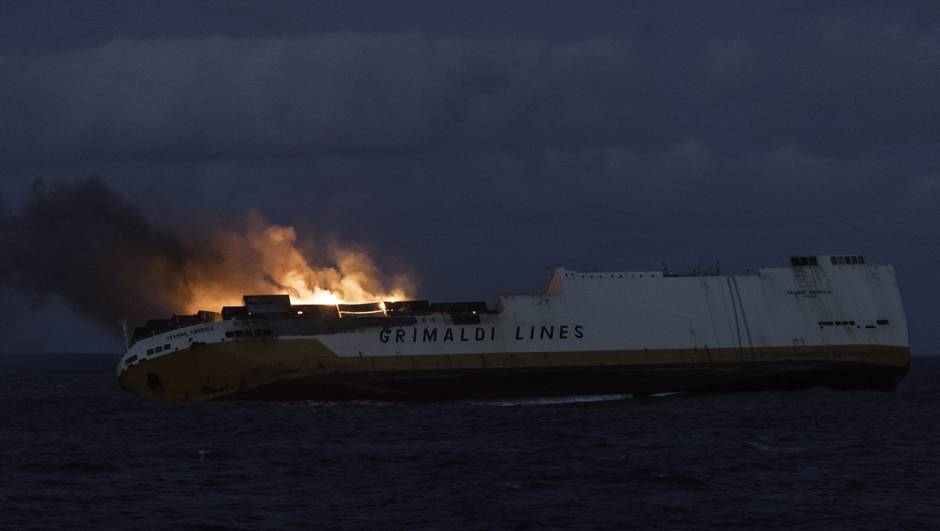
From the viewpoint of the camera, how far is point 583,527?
42.2 m

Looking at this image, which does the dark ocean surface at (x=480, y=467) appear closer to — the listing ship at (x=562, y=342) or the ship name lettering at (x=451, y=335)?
the listing ship at (x=562, y=342)

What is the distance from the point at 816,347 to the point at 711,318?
22.2 ft

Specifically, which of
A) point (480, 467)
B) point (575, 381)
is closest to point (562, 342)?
point (575, 381)

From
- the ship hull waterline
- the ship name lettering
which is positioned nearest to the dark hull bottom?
the ship hull waterline

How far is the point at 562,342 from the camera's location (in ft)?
279

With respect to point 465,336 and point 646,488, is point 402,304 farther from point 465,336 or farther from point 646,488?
point 646,488

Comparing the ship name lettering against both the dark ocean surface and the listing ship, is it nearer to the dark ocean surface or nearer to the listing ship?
the listing ship

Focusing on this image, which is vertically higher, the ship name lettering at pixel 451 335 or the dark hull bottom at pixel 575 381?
the ship name lettering at pixel 451 335

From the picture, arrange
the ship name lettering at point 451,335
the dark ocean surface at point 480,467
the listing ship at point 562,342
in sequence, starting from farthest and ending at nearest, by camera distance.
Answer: the ship name lettering at point 451,335
the listing ship at point 562,342
the dark ocean surface at point 480,467

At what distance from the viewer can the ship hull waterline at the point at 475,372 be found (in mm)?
82375

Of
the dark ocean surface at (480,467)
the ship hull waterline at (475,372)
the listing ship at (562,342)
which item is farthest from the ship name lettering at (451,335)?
the dark ocean surface at (480,467)

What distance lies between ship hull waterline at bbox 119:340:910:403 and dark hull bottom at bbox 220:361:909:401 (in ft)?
0.19

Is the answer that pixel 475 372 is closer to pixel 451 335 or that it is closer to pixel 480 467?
pixel 451 335

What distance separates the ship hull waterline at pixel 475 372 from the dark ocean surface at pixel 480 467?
1.35 meters
